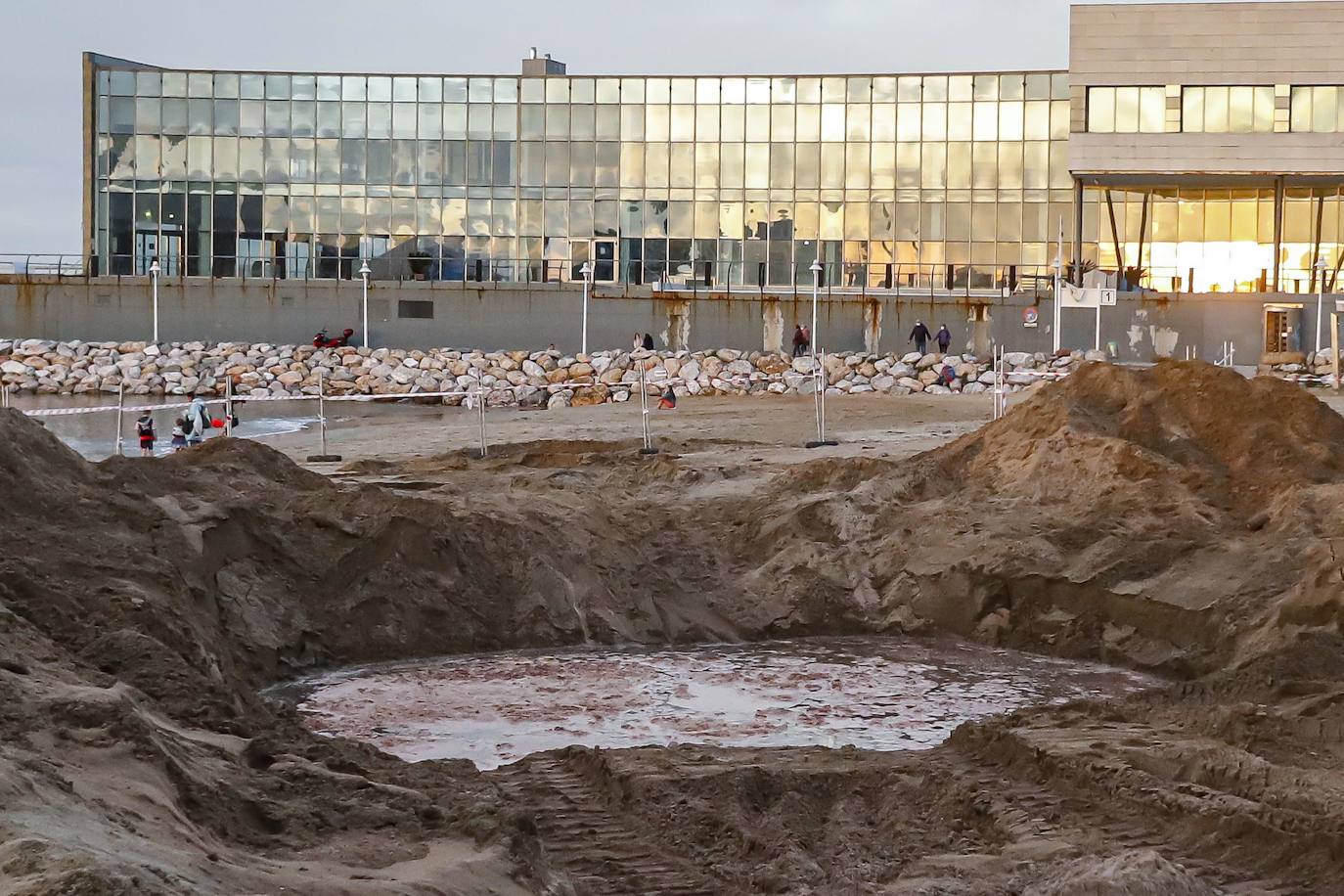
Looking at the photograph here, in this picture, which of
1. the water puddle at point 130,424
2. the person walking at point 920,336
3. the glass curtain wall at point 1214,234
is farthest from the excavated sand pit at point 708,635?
the glass curtain wall at point 1214,234

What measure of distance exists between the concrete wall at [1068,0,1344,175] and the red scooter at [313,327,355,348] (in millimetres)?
23810

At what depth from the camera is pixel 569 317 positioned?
55062 mm

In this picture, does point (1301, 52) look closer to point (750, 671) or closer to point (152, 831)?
point (750, 671)

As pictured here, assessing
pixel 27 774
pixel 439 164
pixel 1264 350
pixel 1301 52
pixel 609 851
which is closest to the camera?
pixel 27 774

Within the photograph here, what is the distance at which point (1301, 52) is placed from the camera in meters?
55.2

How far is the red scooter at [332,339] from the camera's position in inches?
2170

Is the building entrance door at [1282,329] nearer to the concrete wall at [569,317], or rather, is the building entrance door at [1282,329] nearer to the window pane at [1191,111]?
the concrete wall at [569,317]

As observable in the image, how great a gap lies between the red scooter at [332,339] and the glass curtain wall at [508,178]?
6500mm

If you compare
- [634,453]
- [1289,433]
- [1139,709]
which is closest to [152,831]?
[1139,709]

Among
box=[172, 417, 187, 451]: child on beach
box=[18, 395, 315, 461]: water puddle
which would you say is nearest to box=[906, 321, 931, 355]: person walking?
box=[18, 395, 315, 461]: water puddle

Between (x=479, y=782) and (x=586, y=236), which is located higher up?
(x=586, y=236)

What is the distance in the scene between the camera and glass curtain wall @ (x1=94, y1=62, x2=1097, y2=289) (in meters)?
61.4

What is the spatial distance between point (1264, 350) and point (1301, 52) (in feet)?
38.7

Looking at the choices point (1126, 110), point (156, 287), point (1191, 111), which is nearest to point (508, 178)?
point (156, 287)
